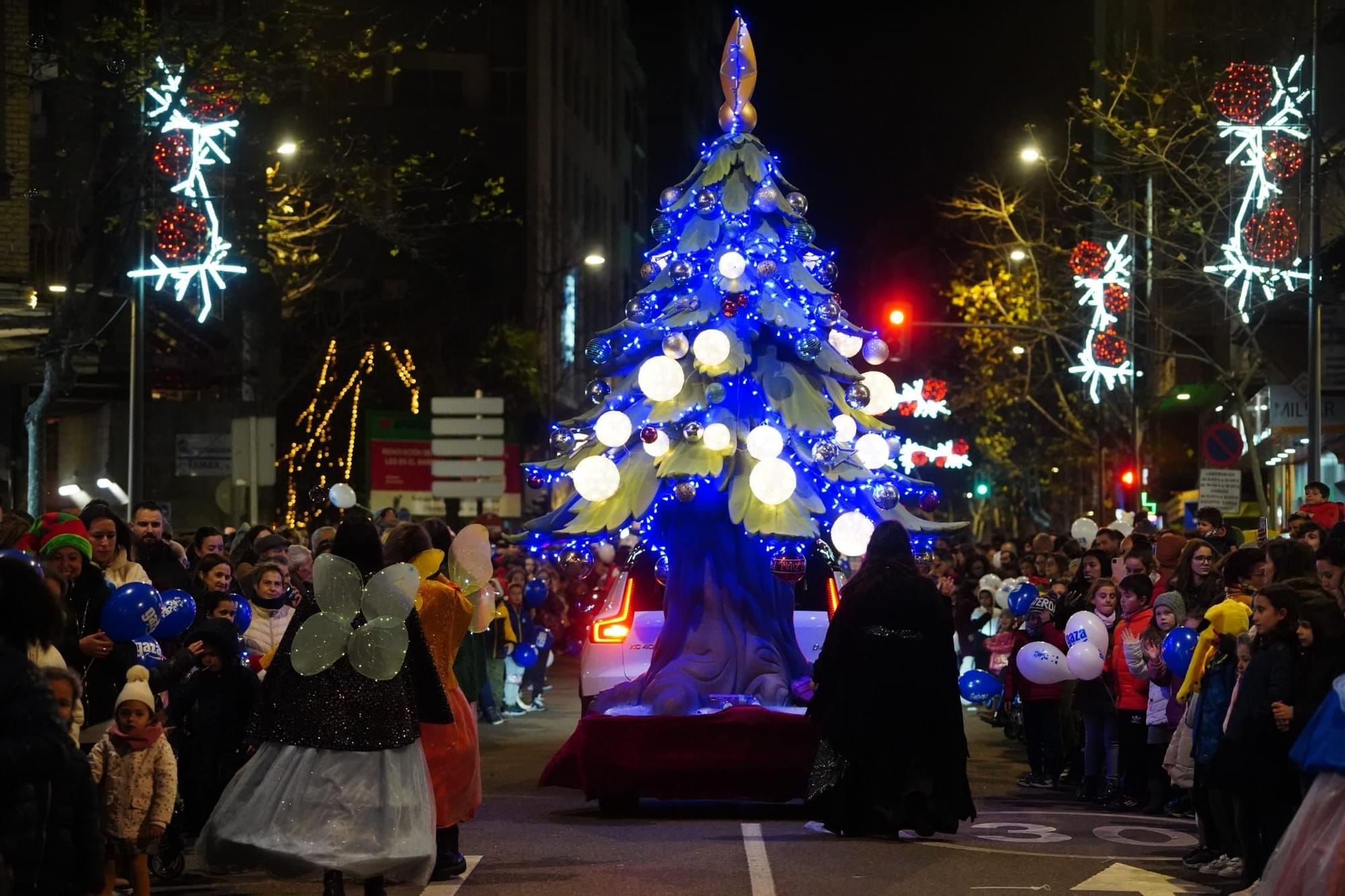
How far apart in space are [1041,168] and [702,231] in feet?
103

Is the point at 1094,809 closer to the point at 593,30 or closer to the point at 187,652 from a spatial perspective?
the point at 187,652

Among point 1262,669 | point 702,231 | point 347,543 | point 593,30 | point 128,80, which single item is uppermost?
point 593,30

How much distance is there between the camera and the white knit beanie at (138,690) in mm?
9992

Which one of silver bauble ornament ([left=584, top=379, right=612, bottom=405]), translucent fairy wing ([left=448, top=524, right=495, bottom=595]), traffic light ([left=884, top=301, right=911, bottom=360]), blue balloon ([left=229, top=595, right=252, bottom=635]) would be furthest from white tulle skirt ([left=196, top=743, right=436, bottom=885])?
traffic light ([left=884, top=301, right=911, bottom=360])

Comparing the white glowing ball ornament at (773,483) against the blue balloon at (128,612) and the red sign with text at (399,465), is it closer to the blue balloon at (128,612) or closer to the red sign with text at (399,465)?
the blue balloon at (128,612)

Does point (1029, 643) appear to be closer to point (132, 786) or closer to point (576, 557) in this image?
point (576, 557)

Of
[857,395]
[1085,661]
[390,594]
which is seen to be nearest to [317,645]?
[390,594]

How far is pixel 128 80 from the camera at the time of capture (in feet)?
77.1

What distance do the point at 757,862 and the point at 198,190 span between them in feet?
63.0

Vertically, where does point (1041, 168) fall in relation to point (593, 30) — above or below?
below

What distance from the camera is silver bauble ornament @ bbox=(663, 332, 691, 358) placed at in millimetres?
15391

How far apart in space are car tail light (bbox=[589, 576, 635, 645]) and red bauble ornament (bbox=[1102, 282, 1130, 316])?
21028mm

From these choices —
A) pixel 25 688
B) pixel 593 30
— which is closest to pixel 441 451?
pixel 25 688

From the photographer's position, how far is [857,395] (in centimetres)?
1583
